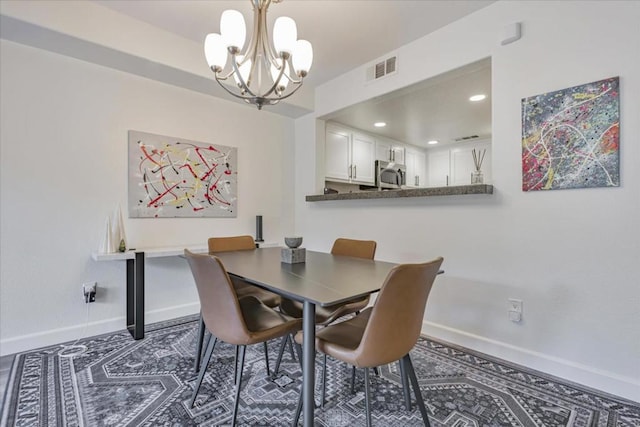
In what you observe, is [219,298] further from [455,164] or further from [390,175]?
[455,164]

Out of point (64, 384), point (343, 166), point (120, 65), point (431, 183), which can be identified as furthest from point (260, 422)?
point (431, 183)

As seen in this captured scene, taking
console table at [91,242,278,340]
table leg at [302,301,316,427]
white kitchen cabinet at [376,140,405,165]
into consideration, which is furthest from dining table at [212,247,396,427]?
white kitchen cabinet at [376,140,405,165]

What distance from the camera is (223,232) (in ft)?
11.0

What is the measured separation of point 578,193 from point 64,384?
3.24 m

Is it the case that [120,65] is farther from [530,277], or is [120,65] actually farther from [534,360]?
[534,360]

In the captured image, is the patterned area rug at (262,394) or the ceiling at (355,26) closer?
the patterned area rug at (262,394)

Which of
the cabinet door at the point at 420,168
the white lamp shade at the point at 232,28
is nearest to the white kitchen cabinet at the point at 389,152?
the cabinet door at the point at 420,168

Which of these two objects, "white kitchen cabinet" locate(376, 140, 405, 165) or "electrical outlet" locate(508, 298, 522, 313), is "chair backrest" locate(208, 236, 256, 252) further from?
"white kitchen cabinet" locate(376, 140, 405, 165)

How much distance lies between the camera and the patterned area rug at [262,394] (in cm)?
151

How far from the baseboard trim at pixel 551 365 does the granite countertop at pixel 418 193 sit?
1.09 m

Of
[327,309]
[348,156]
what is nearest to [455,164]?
[348,156]

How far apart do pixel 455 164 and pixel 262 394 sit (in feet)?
16.9

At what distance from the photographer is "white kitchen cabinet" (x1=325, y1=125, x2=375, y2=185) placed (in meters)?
4.03

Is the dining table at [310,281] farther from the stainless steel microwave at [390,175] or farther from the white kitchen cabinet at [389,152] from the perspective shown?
the white kitchen cabinet at [389,152]
